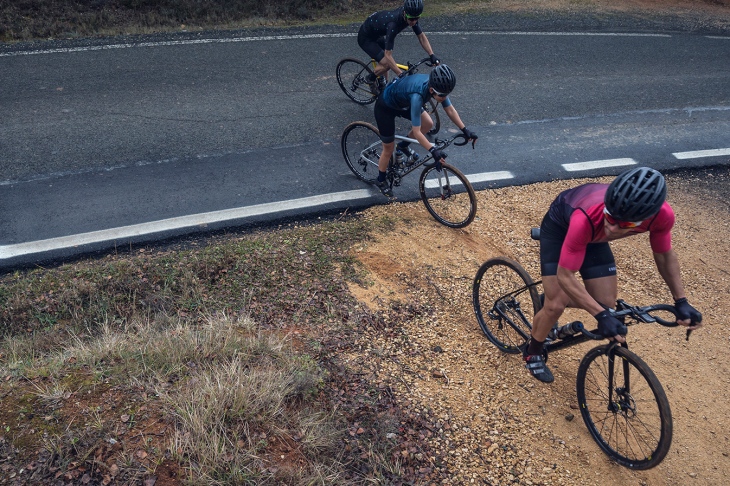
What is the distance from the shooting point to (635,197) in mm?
3463

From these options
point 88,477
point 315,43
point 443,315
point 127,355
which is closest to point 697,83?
point 315,43

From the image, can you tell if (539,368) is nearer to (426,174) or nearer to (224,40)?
(426,174)

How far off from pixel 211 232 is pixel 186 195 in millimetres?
884

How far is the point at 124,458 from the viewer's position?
3.65 m

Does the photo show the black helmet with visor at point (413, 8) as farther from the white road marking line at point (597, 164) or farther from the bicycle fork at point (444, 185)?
the white road marking line at point (597, 164)

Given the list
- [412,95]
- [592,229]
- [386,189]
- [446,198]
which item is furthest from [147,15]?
[592,229]

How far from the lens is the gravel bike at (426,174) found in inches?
262

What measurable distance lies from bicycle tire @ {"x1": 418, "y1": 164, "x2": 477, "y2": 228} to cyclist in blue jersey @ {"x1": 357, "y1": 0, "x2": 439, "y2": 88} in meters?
2.39

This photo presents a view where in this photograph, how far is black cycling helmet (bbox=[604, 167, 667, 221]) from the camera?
3.47m

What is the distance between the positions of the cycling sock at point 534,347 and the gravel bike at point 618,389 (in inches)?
2.5

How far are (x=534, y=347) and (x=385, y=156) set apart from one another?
3.21 metres

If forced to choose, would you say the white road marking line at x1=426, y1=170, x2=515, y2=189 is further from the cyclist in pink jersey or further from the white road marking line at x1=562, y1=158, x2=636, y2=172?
the cyclist in pink jersey

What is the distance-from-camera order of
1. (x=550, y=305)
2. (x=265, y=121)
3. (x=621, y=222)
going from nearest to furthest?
(x=621, y=222), (x=550, y=305), (x=265, y=121)

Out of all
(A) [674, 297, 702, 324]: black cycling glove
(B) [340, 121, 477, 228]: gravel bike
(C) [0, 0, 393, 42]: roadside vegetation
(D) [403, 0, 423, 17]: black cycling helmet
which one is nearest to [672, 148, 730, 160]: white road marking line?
(B) [340, 121, 477, 228]: gravel bike
